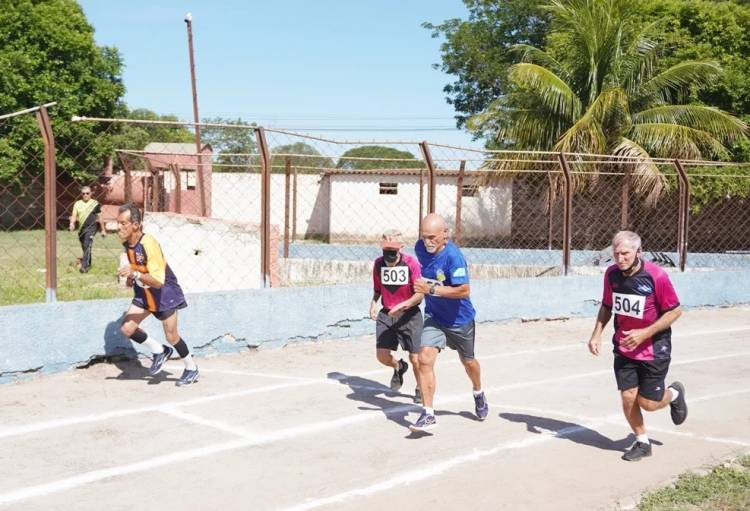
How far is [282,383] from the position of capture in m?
7.95

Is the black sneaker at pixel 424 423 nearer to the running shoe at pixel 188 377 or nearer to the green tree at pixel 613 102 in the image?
the running shoe at pixel 188 377

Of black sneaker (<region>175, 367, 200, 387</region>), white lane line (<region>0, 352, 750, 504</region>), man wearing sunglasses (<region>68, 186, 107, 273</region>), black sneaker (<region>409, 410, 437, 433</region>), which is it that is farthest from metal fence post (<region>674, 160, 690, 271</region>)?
man wearing sunglasses (<region>68, 186, 107, 273</region>)

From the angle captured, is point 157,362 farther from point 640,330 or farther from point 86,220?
point 86,220

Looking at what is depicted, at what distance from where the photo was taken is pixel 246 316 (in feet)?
30.8

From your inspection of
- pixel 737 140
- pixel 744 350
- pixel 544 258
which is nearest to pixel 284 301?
pixel 744 350

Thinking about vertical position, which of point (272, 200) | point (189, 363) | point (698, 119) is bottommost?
point (189, 363)

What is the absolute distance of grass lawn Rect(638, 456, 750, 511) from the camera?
4.55 metres

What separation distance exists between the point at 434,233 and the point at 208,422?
2326mm

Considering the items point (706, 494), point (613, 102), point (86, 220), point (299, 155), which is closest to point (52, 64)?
point (86, 220)

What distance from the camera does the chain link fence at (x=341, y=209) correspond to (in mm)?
12266

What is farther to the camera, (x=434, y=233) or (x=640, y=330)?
(x=434, y=233)

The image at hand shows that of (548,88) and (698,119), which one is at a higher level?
(548,88)

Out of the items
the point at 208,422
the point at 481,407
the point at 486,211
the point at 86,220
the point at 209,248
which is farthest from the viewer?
the point at 486,211

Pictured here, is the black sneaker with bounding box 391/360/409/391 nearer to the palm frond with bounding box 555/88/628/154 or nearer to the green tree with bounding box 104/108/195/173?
the green tree with bounding box 104/108/195/173
